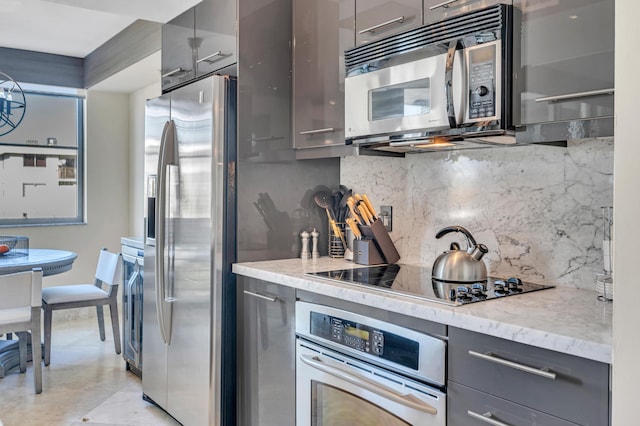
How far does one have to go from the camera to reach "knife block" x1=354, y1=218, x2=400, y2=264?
2.47 m

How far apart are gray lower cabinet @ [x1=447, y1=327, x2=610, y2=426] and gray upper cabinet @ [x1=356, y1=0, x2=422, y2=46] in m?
1.17

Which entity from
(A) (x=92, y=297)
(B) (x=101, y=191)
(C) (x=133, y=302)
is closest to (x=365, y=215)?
(C) (x=133, y=302)

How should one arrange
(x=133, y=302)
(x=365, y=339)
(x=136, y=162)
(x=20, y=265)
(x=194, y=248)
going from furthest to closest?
(x=136, y=162), (x=133, y=302), (x=20, y=265), (x=194, y=248), (x=365, y=339)

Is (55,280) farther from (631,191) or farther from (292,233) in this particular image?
(631,191)

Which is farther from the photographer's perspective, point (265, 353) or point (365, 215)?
point (365, 215)

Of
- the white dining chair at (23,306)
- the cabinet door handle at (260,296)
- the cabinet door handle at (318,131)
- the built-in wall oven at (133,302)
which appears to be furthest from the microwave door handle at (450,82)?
the white dining chair at (23,306)

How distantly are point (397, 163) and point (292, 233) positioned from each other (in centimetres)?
63

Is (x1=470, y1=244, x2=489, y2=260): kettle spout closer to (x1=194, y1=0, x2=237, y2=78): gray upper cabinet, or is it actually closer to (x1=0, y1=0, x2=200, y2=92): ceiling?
(x1=194, y1=0, x2=237, y2=78): gray upper cabinet

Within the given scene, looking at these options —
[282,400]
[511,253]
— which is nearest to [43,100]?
[282,400]

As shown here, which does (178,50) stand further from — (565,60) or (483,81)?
(565,60)

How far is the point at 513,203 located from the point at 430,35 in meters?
0.72

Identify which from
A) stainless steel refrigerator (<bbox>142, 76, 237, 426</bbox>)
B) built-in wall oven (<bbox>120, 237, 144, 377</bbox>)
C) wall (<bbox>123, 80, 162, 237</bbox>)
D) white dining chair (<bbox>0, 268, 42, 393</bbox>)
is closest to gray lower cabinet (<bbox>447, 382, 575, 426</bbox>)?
stainless steel refrigerator (<bbox>142, 76, 237, 426</bbox>)

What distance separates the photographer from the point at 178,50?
2.98m

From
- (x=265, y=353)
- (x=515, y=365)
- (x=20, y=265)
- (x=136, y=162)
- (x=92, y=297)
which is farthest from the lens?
(x=136, y=162)
